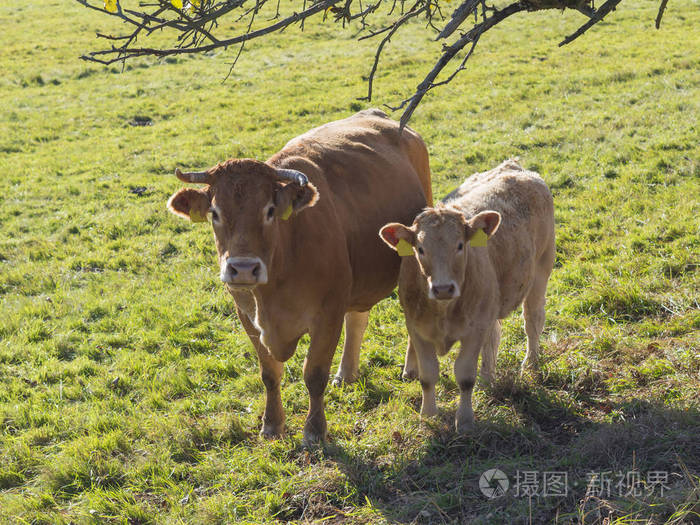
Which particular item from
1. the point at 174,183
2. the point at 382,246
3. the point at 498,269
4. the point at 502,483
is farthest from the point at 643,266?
the point at 174,183

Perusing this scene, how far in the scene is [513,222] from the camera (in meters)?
6.02

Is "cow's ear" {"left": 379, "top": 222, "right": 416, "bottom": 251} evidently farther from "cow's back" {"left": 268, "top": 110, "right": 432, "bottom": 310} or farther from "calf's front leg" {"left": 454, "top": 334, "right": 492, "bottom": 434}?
"calf's front leg" {"left": 454, "top": 334, "right": 492, "bottom": 434}

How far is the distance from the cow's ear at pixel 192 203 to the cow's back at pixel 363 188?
0.79m

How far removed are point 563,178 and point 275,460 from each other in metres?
7.51

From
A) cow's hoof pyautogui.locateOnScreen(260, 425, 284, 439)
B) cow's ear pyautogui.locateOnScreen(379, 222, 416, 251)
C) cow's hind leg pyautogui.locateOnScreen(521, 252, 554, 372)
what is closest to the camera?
cow's ear pyautogui.locateOnScreen(379, 222, 416, 251)

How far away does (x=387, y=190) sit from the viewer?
6578mm

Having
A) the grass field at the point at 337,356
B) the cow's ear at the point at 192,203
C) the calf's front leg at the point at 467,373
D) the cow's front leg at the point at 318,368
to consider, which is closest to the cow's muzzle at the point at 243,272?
the cow's ear at the point at 192,203

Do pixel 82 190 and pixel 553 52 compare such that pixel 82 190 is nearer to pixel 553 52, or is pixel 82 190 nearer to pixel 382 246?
pixel 382 246

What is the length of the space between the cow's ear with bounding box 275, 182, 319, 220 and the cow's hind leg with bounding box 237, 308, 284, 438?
43.4 inches

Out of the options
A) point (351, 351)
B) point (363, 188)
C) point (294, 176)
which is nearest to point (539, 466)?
point (351, 351)

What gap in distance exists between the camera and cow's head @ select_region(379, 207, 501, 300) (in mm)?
4895

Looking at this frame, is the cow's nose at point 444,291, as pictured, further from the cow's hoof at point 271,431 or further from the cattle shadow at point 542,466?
the cow's hoof at point 271,431

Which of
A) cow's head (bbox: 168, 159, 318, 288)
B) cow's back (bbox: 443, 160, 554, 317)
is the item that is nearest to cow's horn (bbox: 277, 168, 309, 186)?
cow's head (bbox: 168, 159, 318, 288)

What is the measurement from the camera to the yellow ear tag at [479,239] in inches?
202
